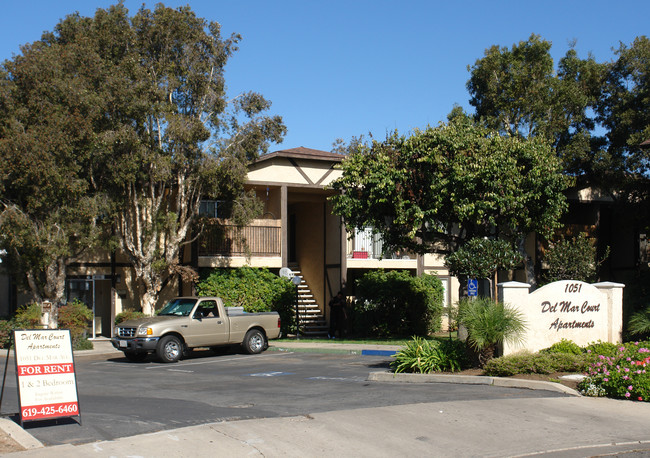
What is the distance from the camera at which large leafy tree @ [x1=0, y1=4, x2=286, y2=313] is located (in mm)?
21250

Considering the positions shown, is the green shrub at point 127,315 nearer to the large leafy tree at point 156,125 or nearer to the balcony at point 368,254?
the large leafy tree at point 156,125

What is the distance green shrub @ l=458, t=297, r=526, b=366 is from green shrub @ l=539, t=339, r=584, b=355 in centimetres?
78

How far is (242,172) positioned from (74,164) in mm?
5285

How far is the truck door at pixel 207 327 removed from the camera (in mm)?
18516

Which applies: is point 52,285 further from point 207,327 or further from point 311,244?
point 311,244

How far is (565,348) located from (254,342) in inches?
382

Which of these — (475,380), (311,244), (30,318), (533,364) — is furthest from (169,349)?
(311,244)

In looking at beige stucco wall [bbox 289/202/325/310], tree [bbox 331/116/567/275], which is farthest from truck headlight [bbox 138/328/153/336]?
beige stucco wall [bbox 289/202/325/310]

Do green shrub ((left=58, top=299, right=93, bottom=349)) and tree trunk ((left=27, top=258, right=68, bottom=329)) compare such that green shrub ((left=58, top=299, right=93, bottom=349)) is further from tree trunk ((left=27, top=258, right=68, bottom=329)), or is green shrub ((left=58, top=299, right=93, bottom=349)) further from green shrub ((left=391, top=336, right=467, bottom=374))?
green shrub ((left=391, top=336, right=467, bottom=374))

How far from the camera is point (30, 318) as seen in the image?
21.5m

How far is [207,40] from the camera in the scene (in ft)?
74.4

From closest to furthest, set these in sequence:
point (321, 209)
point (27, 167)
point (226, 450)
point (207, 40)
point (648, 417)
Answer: point (226, 450)
point (648, 417)
point (27, 167)
point (207, 40)
point (321, 209)

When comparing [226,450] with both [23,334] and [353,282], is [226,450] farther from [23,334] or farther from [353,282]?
[353,282]

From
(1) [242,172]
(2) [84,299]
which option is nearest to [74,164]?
(1) [242,172]
